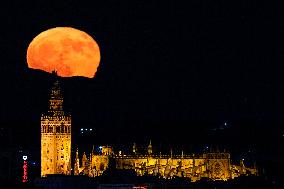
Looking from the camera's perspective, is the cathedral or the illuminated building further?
the illuminated building

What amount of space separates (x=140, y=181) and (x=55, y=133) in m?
23.4

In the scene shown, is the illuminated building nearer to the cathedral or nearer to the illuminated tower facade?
the cathedral

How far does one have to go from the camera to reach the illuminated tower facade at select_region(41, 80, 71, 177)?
136 metres

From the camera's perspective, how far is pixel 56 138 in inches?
5408

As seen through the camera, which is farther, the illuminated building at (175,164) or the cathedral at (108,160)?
the illuminated building at (175,164)

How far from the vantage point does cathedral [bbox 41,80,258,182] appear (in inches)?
5340

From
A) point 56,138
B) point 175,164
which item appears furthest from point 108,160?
point 175,164

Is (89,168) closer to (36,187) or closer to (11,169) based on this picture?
(36,187)

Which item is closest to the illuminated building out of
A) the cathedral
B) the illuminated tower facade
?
the cathedral

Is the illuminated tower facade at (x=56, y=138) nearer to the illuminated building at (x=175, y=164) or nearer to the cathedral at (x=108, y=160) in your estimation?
the cathedral at (x=108, y=160)

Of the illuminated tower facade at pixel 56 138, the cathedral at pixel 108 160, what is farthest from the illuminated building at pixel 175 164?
the illuminated tower facade at pixel 56 138

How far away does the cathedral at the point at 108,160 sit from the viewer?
136m

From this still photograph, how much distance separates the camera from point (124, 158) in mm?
139500

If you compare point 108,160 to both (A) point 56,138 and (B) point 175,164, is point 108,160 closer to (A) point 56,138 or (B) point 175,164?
(A) point 56,138
